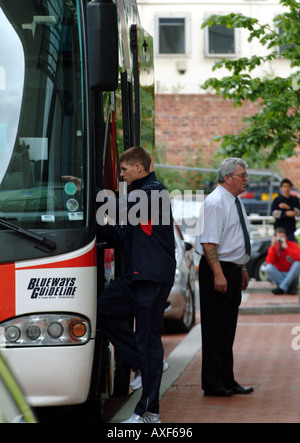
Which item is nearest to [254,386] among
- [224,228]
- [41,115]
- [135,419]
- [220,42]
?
[224,228]

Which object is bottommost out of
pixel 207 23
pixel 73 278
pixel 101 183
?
pixel 73 278

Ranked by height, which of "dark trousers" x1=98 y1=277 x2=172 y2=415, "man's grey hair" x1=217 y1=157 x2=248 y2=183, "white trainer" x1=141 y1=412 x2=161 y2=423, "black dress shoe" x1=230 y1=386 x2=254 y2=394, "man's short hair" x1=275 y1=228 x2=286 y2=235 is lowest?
"black dress shoe" x1=230 y1=386 x2=254 y2=394

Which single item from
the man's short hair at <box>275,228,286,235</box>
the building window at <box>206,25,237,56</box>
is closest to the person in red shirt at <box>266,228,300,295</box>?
the man's short hair at <box>275,228,286,235</box>

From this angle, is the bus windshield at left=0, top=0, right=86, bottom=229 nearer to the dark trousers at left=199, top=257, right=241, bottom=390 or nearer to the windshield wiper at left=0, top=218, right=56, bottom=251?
the windshield wiper at left=0, top=218, right=56, bottom=251

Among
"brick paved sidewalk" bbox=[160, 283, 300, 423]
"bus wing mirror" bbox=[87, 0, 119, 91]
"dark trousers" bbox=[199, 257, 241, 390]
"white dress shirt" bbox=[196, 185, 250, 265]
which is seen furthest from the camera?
"dark trousers" bbox=[199, 257, 241, 390]

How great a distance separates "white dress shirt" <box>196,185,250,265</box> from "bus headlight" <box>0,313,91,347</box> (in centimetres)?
250

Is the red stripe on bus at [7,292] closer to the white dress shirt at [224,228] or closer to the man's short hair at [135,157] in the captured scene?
the man's short hair at [135,157]

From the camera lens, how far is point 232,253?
7922 mm

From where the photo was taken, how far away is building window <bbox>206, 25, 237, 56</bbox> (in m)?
32.3

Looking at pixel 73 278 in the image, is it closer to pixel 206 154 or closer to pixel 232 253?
pixel 232 253

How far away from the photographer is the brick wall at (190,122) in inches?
1273

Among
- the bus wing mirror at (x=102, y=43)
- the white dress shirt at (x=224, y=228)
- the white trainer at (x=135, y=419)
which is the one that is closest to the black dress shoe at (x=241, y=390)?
the white dress shirt at (x=224, y=228)
